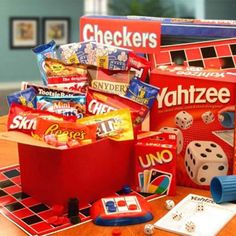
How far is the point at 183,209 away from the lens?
945 mm

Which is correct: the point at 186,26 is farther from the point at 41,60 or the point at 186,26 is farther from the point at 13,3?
the point at 13,3

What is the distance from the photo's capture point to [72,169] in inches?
36.1

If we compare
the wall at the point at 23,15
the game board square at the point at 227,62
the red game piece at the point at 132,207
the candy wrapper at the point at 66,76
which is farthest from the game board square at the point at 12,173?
the wall at the point at 23,15

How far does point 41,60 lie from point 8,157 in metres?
0.29

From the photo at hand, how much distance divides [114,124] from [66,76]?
0.62ft

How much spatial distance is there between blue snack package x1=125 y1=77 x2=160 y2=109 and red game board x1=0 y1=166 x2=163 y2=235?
0.19 metres

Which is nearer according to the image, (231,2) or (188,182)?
(188,182)

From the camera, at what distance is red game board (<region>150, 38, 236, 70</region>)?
1.15 meters

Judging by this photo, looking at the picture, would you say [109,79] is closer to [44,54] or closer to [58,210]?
Answer: [44,54]

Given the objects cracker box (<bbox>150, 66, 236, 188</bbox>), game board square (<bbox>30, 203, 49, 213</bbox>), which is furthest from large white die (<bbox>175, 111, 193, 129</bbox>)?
game board square (<bbox>30, 203, 49, 213</bbox>)

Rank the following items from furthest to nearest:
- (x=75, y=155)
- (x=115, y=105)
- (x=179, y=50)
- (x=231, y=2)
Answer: (x=231, y=2) → (x=179, y=50) → (x=115, y=105) → (x=75, y=155)

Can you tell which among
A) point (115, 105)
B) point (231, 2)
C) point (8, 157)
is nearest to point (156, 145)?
point (115, 105)

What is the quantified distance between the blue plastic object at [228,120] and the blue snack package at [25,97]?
391mm

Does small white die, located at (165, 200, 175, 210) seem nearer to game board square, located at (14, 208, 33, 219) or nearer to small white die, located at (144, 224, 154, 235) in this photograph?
small white die, located at (144, 224, 154, 235)
